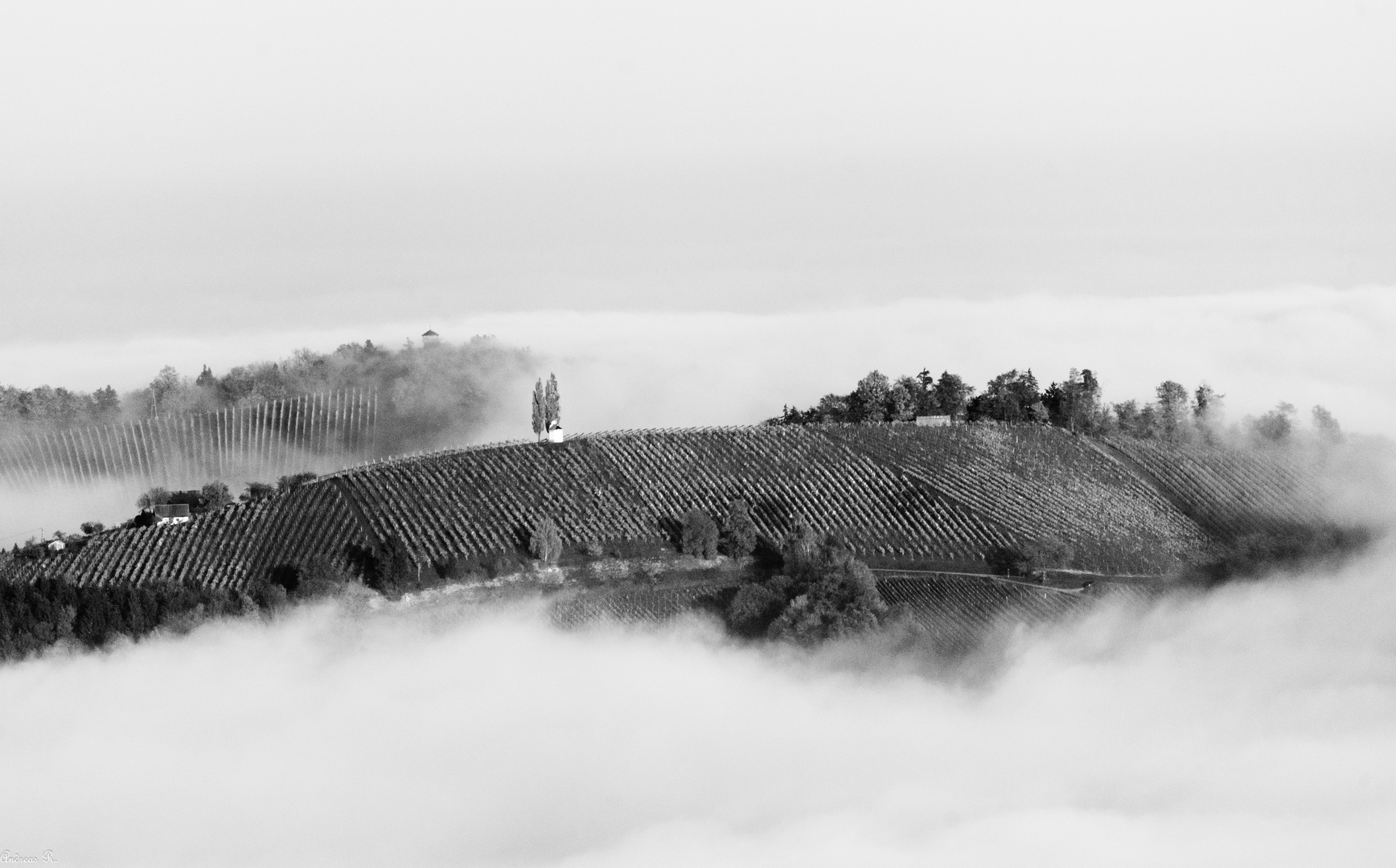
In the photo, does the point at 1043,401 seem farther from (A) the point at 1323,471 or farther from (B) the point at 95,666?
(B) the point at 95,666

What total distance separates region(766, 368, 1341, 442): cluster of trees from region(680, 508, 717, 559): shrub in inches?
781

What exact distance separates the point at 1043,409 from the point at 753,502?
23.9 meters

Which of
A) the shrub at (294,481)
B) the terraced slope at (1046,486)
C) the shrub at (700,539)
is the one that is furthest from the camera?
the shrub at (294,481)

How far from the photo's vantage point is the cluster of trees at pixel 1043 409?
393 ft

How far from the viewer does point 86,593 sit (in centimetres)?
9112

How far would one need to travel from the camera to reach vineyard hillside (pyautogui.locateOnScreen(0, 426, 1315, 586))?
320 feet

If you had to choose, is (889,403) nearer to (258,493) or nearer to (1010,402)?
(1010,402)

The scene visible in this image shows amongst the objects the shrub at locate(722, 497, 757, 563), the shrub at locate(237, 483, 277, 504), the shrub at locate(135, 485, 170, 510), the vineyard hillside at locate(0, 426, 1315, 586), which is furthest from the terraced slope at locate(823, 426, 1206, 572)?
the shrub at locate(135, 485, 170, 510)

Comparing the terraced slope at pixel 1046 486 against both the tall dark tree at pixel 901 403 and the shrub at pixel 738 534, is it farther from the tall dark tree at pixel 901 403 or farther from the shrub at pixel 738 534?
the shrub at pixel 738 534

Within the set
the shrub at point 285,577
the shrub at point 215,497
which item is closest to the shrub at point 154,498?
the shrub at point 215,497

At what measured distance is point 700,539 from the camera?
99.1 metres

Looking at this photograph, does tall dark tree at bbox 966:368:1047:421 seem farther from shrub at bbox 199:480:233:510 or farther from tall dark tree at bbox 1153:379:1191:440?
shrub at bbox 199:480:233:510

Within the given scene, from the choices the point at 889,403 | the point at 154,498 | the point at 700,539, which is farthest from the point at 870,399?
the point at 154,498

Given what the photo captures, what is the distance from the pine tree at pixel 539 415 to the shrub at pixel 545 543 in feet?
42.2
